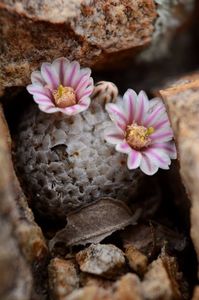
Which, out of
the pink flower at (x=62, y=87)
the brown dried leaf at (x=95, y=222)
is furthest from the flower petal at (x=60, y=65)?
the brown dried leaf at (x=95, y=222)

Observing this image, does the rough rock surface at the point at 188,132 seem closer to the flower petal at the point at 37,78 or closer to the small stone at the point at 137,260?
the small stone at the point at 137,260

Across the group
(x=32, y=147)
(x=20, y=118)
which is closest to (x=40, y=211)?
(x=32, y=147)

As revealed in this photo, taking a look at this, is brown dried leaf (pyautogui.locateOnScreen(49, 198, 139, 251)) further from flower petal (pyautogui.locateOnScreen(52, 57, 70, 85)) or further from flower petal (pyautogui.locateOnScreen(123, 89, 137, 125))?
flower petal (pyautogui.locateOnScreen(52, 57, 70, 85))

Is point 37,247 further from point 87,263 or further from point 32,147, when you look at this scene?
point 32,147

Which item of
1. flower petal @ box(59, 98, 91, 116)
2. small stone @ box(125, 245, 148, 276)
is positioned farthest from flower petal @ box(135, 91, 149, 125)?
small stone @ box(125, 245, 148, 276)

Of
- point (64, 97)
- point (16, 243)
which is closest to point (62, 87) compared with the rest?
point (64, 97)

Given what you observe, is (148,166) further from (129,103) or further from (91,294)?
(91,294)

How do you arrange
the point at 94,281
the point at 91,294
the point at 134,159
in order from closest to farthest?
the point at 91,294, the point at 94,281, the point at 134,159
